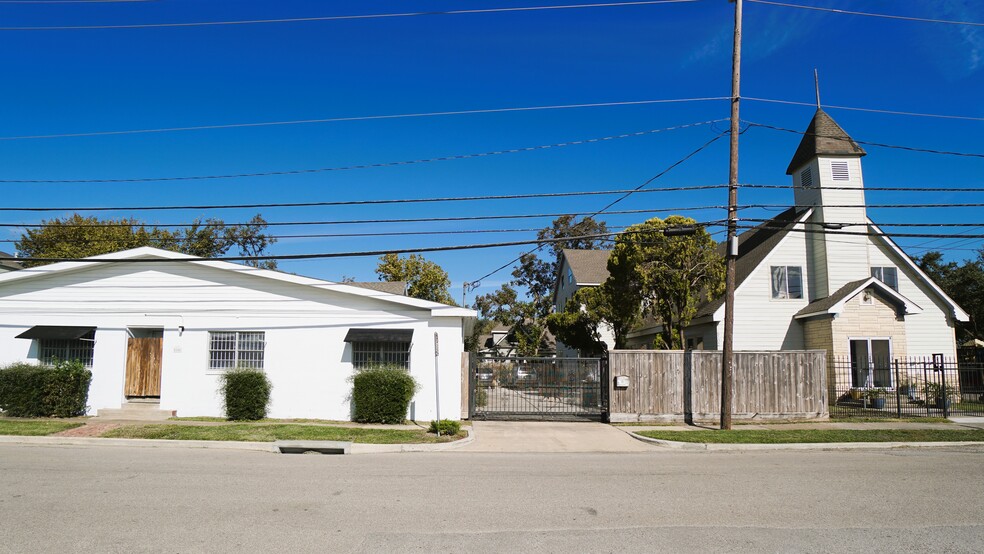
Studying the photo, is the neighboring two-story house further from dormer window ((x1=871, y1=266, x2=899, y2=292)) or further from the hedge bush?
the hedge bush

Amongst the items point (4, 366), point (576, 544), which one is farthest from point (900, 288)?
point (4, 366)

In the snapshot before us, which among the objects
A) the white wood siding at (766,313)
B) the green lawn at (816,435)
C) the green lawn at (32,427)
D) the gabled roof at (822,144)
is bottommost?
the green lawn at (816,435)

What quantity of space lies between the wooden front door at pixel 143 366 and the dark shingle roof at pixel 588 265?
24.9m

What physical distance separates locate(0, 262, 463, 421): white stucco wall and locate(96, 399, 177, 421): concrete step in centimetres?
20

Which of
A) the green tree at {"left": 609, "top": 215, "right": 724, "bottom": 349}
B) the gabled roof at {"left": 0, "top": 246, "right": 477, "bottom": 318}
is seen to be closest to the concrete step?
the gabled roof at {"left": 0, "top": 246, "right": 477, "bottom": 318}

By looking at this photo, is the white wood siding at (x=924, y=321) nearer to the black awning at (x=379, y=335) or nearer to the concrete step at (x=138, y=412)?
the black awning at (x=379, y=335)

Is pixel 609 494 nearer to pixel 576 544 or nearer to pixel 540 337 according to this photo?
pixel 576 544

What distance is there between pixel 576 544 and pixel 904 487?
5995 millimetres

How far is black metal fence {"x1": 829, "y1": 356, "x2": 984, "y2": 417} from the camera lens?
795 inches

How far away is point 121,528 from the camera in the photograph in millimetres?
6809

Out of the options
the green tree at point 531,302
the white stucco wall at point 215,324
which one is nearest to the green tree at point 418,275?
the green tree at point 531,302

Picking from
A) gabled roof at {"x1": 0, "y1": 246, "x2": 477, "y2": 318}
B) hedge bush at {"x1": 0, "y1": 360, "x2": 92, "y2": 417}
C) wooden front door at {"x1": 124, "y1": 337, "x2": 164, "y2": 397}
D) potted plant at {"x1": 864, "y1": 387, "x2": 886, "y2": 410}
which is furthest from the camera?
potted plant at {"x1": 864, "y1": 387, "x2": 886, "y2": 410}

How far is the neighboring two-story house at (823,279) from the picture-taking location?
24.7m

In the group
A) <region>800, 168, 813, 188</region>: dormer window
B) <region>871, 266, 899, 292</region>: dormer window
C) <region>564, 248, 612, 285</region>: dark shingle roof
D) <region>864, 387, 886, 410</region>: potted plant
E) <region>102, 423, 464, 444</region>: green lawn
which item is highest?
<region>800, 168, 813, 188</region>: dormer window
